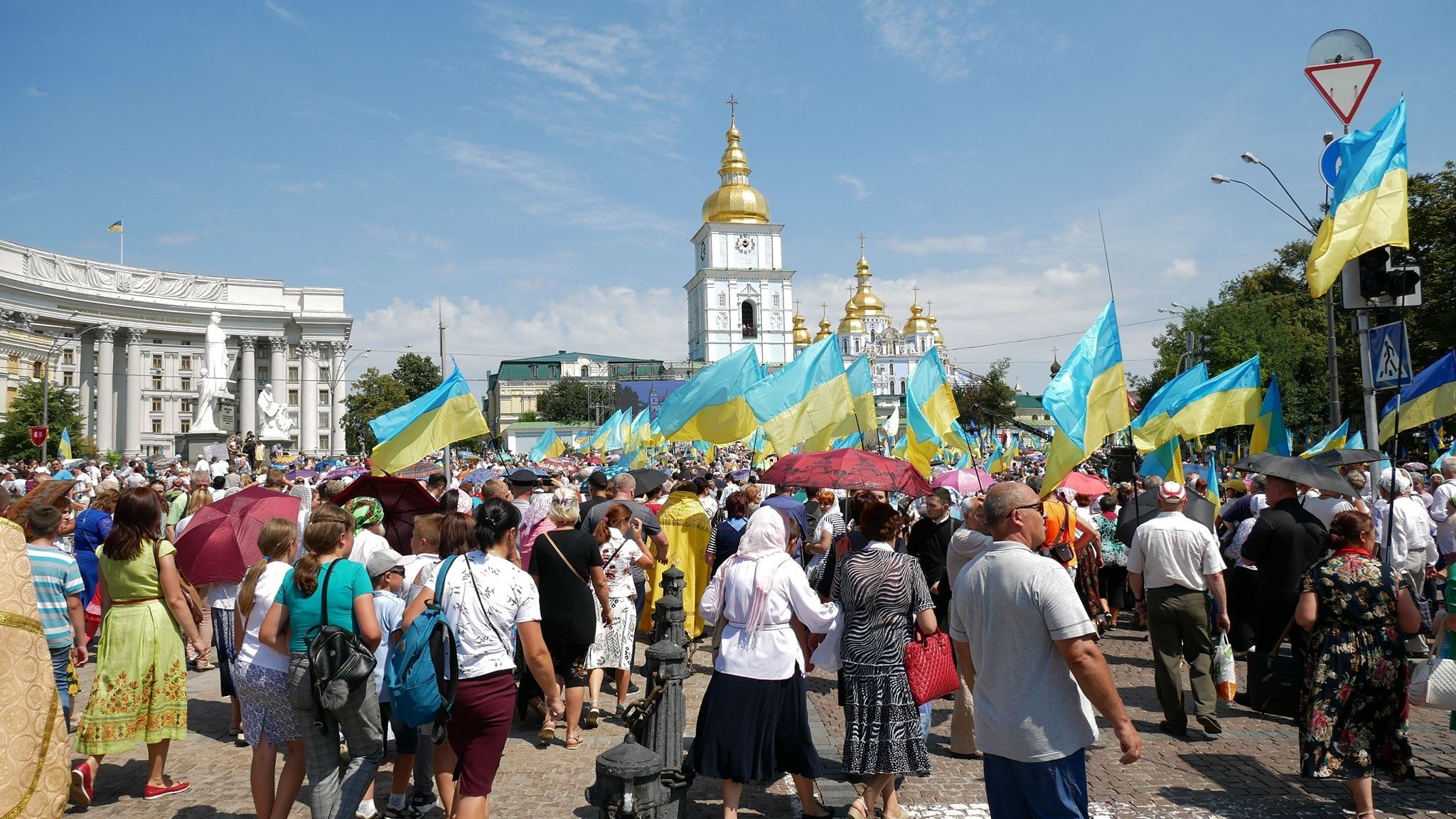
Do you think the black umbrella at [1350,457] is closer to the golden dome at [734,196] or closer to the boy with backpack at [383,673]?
the boy with backpack at [383,673]

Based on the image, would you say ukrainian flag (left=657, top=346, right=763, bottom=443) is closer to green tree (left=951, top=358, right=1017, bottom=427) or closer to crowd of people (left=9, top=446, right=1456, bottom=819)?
crowd of people (left=9, top=446, right=1456, bottom=819)

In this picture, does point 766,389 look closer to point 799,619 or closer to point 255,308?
point 799,619

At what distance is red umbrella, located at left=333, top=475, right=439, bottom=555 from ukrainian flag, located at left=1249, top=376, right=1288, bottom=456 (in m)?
9.80

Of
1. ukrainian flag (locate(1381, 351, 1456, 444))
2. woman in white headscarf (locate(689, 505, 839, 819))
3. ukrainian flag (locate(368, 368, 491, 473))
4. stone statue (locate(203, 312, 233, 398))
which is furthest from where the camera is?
stone statue (locate(203, 312, 233, 398))

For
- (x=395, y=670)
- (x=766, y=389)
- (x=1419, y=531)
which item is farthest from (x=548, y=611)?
(x=1419, y=531)

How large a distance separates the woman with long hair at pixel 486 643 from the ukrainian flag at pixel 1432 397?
414 inches

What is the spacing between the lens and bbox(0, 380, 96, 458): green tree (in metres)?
39.6

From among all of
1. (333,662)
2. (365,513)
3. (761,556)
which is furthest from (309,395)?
(761,556)

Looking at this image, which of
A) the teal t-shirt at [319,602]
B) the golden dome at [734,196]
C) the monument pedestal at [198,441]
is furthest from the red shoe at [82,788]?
the golden dome at [734,196]

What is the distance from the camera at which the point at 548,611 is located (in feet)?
21.5

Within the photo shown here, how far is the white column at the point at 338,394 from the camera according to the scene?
75.6 meters

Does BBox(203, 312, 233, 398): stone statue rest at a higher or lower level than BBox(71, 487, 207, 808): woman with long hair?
higher

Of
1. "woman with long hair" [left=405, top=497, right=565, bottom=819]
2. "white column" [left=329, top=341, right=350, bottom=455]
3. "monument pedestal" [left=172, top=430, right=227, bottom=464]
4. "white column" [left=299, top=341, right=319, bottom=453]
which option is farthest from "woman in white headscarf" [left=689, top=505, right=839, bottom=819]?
"white column" [left=299, top=341, right=319, bottom=453]

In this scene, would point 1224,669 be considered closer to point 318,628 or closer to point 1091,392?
point 1091,392
